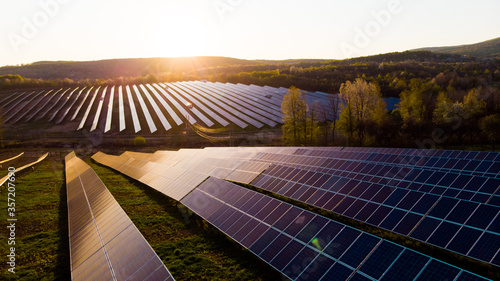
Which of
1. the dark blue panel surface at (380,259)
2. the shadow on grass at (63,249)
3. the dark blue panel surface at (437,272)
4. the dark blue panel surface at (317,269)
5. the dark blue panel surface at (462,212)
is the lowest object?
the shadow on grass at (63,249)

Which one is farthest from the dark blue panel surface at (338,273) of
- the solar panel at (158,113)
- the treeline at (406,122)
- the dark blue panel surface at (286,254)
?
the solar panel at (158,113)

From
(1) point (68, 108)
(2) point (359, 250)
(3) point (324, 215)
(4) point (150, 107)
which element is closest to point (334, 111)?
(3) point (324, 215)

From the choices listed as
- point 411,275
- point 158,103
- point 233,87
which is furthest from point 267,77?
point 411,275

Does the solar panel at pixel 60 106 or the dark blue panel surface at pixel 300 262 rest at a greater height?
Answer: the solar panel at pixel 60 106

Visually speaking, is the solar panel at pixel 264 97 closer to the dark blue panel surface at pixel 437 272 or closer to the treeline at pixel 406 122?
the treeline at pixel 406 122

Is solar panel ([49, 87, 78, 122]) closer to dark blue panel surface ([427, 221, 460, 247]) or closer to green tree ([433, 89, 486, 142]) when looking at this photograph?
green tree ([433, 89, 486, 142])

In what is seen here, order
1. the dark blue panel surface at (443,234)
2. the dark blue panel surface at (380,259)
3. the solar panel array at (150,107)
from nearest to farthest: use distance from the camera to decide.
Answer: the dark blue panel surface at (380,259), the dark blue panel surface at (443,234), the solar panel array at (150,107)

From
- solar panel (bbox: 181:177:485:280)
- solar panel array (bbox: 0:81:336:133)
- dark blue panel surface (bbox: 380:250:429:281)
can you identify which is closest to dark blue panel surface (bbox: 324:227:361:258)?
solar panel (bbox: 181:177:485:280)
